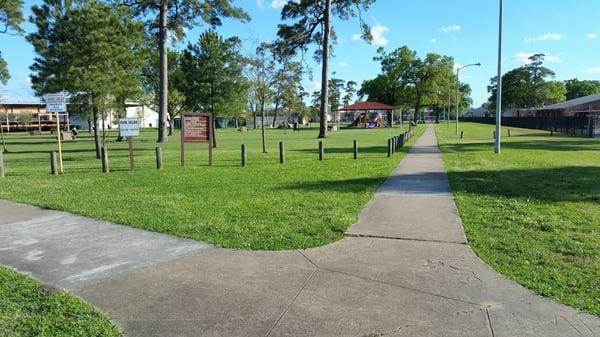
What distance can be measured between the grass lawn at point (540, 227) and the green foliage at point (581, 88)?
147380 millimetres

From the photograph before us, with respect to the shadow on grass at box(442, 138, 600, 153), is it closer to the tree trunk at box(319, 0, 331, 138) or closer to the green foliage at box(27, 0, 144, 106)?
the tree trunk at box(319, 0, 331, 138)

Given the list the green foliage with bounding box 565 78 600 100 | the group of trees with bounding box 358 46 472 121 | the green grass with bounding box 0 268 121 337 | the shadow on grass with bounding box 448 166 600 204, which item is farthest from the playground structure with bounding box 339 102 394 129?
the green foliage with bounding box 565 78 600 100

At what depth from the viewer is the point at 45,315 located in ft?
12.7

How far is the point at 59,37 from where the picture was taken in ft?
65.5

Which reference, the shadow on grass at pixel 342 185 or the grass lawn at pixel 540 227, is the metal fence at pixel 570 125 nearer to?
the grass lawn at pixel 540 227

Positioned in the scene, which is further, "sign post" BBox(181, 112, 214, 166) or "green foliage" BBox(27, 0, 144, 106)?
"green foliage" BBox(27, 0, 144, 106)

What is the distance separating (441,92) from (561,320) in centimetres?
9965

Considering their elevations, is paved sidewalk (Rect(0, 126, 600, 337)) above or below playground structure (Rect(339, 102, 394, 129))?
below

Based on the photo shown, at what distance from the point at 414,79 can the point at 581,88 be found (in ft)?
240

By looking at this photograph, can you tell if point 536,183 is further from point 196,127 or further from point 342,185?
point 196,127

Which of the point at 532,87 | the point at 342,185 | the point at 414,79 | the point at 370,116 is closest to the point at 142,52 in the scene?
the point at 342,185

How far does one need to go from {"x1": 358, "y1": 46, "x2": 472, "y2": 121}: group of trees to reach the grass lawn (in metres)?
83.9

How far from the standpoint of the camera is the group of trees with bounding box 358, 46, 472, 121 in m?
95.1

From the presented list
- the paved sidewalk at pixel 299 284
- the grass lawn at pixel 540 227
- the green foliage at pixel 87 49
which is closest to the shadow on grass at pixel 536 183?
the grass lawn at pixel 540 227
